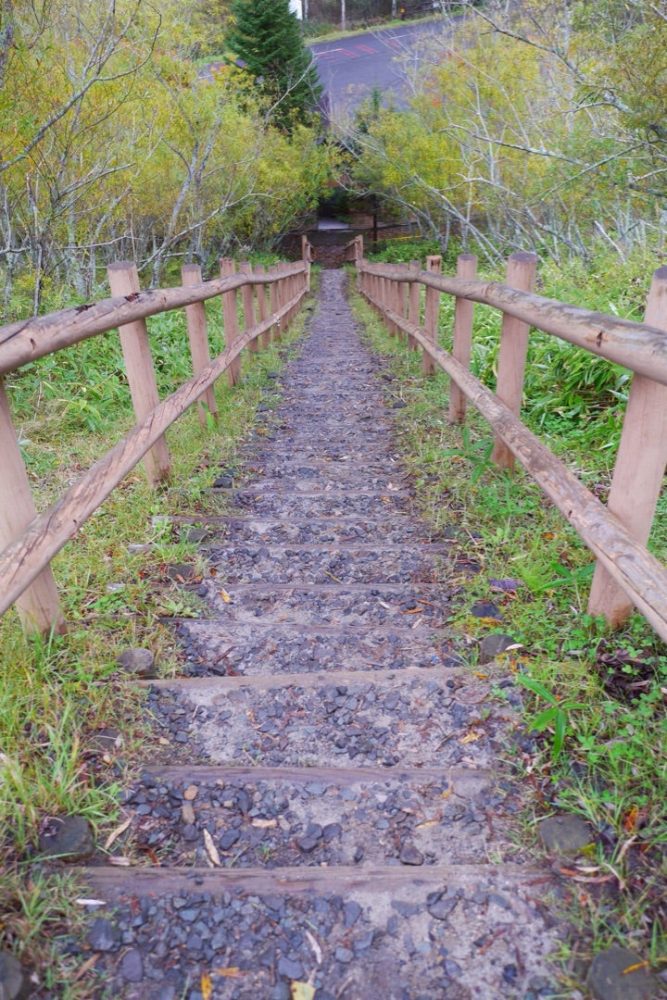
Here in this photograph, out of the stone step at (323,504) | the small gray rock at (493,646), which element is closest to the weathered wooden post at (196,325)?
the stone step at (323,504)

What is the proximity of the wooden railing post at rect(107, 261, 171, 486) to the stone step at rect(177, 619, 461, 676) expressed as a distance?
126cm

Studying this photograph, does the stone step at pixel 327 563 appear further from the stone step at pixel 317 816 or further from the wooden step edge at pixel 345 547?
the stone step at pixel 317 816

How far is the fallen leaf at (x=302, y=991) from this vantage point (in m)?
1.28

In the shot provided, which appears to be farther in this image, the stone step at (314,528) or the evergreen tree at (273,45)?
the evergreen tree at (273,45)

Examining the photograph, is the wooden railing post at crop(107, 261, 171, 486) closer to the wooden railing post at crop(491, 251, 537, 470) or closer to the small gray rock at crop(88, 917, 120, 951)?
the wooden railing post at crop(491, 251, 537, 470)

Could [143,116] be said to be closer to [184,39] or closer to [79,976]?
[184,39]

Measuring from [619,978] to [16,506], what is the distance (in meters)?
1.86

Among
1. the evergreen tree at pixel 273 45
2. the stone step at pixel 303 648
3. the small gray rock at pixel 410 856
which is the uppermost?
the evergreen tree at pixel 273 45

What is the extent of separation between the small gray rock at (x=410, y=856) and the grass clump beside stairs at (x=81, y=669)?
735 mm

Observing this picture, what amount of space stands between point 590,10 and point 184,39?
6.20 metres

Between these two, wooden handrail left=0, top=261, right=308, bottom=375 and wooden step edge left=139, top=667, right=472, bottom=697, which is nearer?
wooden handrail left=0, top=261, right=308, bottom=375

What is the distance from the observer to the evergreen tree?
808 inches

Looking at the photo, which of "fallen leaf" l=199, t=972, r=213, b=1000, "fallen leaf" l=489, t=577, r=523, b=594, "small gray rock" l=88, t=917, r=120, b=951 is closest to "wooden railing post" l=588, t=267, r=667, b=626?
Answer: "fallen leaf" l=489, t=577, r=523, b=594

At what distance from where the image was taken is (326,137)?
74.8ft
